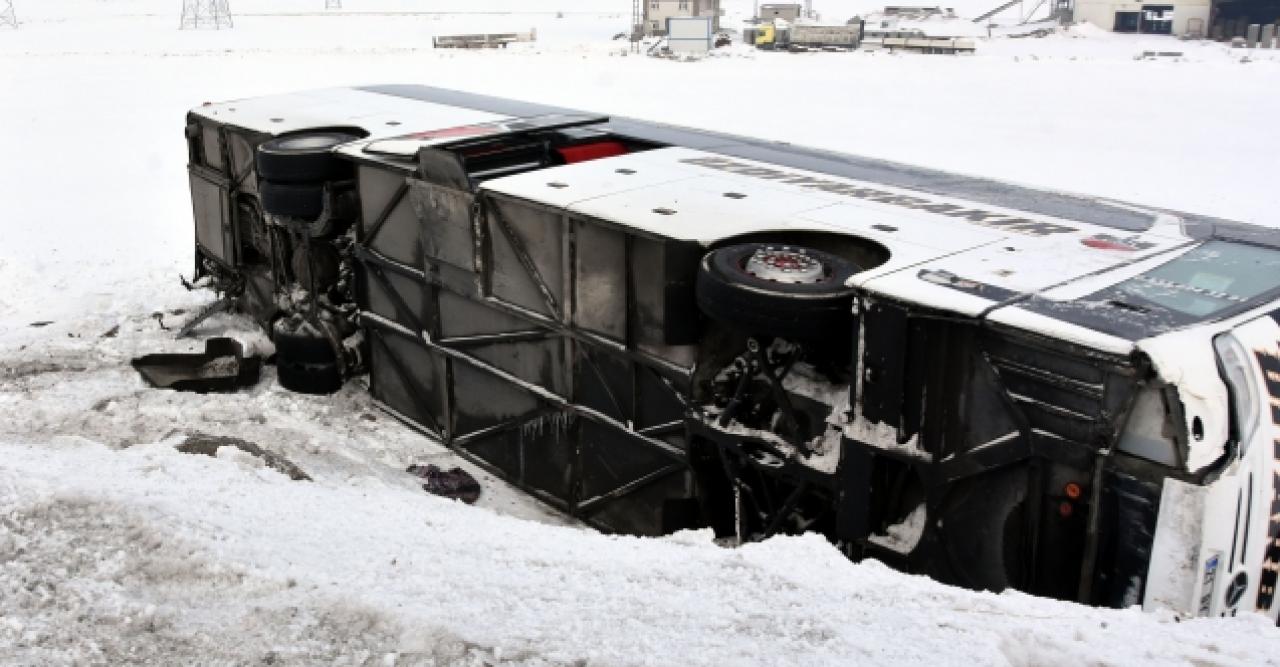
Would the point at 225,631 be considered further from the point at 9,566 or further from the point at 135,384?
the point at 135,384

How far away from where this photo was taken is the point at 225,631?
3.77 metres

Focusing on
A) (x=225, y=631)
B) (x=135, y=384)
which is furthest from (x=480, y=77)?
(x=225, y=631)

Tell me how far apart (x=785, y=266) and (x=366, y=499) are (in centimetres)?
252

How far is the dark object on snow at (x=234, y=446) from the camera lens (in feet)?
23.5

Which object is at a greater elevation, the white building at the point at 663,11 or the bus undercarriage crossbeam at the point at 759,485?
the white building at the point at 663,11

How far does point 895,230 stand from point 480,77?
23.3m

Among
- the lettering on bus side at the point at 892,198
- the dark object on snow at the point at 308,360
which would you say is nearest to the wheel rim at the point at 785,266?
the lettering on bus side at the point at 892,198

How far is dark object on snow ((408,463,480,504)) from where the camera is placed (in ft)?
27.4

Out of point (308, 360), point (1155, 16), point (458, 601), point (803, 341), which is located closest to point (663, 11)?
point (1155, 16)

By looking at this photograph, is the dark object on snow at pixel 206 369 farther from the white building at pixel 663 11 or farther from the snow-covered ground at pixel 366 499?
the white building at pixel 663 11

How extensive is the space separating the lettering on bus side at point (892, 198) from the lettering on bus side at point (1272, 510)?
1.82 m

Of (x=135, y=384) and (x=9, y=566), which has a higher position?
(x=9, y=566)

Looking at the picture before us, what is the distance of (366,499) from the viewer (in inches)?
228

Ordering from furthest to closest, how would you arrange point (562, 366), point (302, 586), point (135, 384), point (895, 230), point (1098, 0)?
1. point (1098, 0)
2. point (135, 384)
3. point (562, 366)
4. point (895, 230)
5. point (302, 586)
